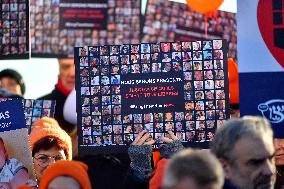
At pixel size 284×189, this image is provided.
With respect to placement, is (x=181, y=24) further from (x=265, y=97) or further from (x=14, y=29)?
(x=265, y=97)

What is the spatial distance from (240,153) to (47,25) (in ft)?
20.3

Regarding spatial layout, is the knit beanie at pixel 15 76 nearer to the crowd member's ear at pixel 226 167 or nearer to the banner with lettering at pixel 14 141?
the banner with lettering at pixel 14 141

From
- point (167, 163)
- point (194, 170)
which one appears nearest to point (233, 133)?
point (167, 163)

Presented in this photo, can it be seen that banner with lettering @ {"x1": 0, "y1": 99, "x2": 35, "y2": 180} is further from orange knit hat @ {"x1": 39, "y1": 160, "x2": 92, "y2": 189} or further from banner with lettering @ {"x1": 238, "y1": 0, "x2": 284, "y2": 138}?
banner with lettering @ {"x1": 238, "y1": 0, "x2": 284, "y2": 138}

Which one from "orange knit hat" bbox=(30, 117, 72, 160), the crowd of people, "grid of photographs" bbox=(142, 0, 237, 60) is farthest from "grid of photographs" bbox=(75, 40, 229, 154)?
"grid of photographs" bbox=(142, 0, 237, 60)

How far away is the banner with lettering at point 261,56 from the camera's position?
609 cm

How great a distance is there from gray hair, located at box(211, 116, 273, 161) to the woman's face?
170 centimetres

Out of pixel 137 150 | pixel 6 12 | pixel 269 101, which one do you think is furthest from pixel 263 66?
pixel 6 12

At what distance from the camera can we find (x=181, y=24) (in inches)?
436

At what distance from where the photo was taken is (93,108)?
6098 millimetres

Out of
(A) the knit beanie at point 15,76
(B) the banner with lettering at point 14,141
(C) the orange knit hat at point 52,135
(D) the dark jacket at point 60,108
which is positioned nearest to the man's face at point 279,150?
(C) the orange knit hat at point 52,135

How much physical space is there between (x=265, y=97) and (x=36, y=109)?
232cm

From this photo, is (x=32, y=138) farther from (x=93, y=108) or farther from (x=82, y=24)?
(x=82, y=24)

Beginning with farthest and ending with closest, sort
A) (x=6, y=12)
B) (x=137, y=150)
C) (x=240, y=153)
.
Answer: (x=6, y=12), (x=137, y=150), (x=240, y=153)
